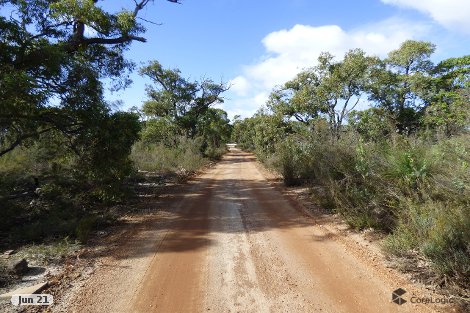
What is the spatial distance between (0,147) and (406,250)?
41.5ft

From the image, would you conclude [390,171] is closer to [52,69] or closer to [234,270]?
[234,270]

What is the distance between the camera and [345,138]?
986 centimetres

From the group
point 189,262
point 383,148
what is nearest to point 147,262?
point 189,262

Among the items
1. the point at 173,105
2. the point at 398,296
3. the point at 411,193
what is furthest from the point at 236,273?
the point at 173,105

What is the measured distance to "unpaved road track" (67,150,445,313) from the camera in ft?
13.7

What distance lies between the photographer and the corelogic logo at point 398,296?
411cm

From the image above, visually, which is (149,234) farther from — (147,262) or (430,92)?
(430,92)

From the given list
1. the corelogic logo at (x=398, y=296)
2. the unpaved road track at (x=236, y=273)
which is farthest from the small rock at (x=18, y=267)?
the corelogic logo at (x=398, y=296)

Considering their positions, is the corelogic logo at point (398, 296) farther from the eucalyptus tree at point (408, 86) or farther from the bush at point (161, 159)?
the eucalyptus tree at point (408, 86)

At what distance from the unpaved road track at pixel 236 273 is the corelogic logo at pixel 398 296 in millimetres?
87

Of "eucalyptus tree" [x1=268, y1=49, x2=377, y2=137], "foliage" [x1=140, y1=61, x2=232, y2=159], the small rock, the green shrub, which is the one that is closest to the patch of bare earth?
the green shrub

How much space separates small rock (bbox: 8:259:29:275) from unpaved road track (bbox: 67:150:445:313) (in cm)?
109
